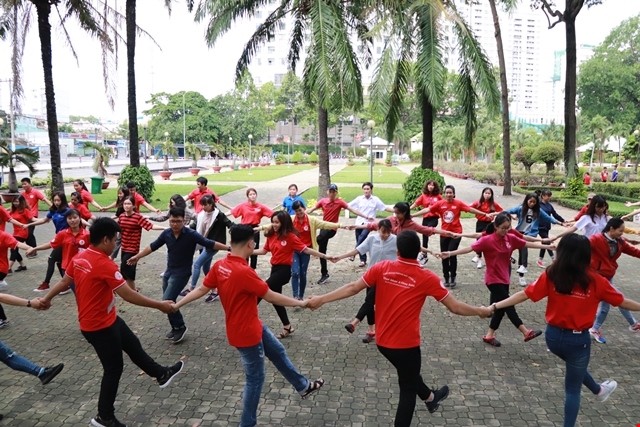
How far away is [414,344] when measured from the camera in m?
3.74

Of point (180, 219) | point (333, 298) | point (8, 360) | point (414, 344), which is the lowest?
point (8, 360)

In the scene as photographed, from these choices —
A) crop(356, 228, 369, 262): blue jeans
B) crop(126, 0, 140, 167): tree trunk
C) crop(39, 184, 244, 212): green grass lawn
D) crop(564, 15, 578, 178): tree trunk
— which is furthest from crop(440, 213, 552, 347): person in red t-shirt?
crop(564, 15, 578, 178): tree trunk

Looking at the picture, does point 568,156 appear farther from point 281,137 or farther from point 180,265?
point 281,137

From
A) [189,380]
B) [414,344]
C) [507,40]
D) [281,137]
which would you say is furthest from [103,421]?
[507,40]

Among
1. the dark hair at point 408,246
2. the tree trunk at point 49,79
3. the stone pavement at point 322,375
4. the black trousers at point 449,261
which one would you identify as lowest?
the stone pavement at point 322,375

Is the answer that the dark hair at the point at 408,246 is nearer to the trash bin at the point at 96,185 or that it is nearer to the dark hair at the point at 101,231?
the dark hair at the point at 101,231

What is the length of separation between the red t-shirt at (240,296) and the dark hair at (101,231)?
3.10 feet

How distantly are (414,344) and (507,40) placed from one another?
157 m

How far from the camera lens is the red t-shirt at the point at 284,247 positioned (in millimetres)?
6227

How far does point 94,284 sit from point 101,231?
423 mm

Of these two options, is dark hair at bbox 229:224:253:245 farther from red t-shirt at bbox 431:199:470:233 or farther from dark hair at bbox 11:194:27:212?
dark hair at bbox 11:194:27:212

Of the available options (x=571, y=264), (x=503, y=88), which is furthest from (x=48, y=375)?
(x=503, y=88)

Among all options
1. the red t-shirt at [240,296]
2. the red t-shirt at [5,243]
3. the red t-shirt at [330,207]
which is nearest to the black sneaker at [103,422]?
the red t-shirt at [240,296]

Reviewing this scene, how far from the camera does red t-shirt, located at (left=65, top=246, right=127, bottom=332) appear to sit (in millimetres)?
4000
